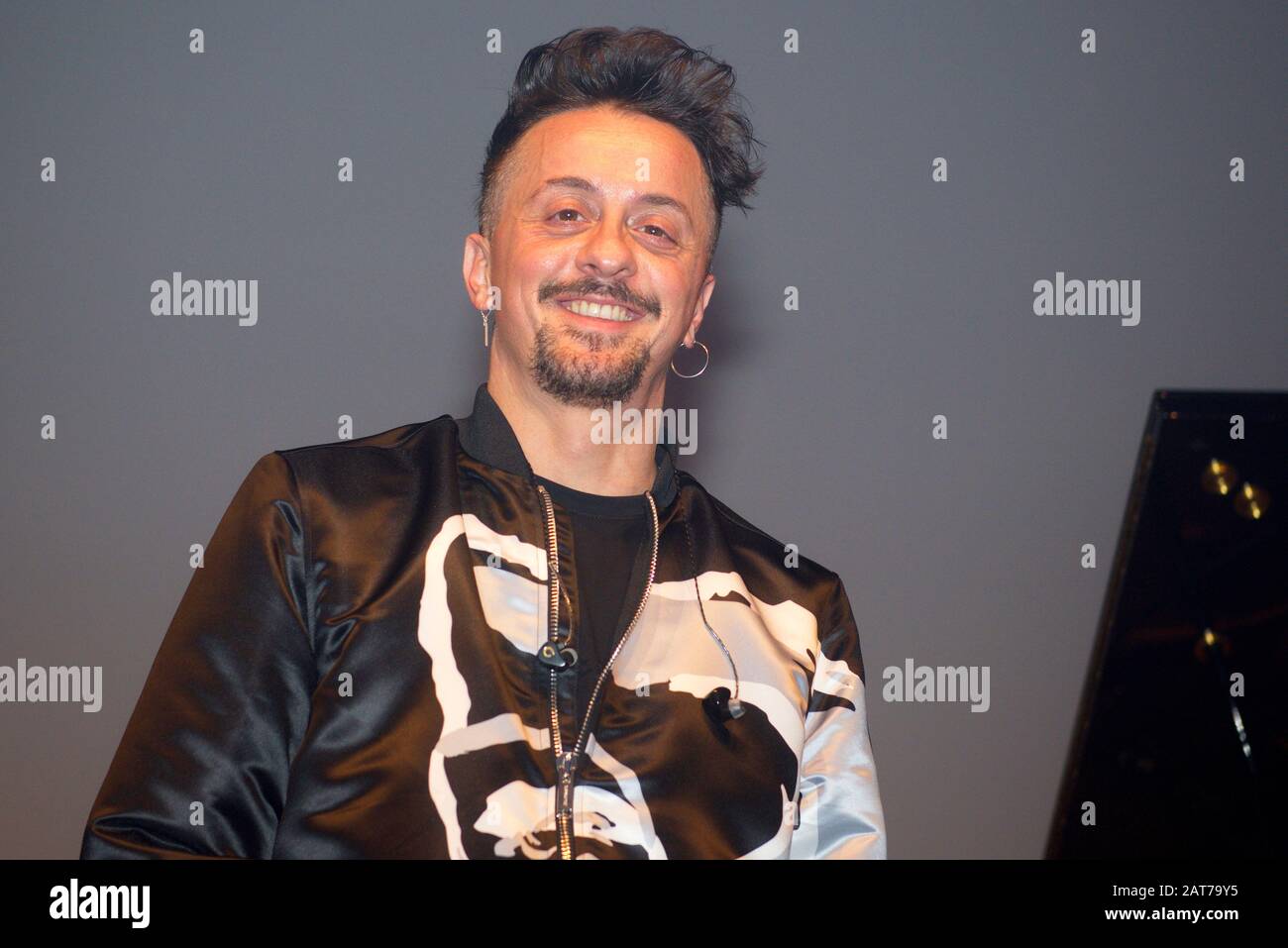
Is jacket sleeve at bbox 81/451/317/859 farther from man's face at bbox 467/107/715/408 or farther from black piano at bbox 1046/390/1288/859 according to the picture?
black piano at bbox 1046/390/1288/859

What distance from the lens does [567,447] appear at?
1879mm

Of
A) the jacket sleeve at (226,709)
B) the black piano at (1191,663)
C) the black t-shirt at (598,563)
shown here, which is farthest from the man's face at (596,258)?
the black piano at (1191,663)

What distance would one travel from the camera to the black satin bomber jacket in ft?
4.94

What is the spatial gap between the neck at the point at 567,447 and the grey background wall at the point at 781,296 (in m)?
0.56

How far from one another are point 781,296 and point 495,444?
940 mm

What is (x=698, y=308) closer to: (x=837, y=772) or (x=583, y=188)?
(x=583, y=188)

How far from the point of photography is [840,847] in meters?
1.75

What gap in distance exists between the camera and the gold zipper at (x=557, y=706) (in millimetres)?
1568

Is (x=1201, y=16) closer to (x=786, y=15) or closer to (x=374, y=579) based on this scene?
(x=786, y=15)

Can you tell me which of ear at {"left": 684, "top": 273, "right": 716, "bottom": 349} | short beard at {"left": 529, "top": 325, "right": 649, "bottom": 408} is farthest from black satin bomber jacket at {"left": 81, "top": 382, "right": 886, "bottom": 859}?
ear at {"left": 684, "top": 273, "right": 716, "bottom": 349}

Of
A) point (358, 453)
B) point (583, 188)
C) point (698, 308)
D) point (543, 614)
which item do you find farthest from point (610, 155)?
point (543, 614)

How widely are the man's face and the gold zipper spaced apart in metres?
0.24
